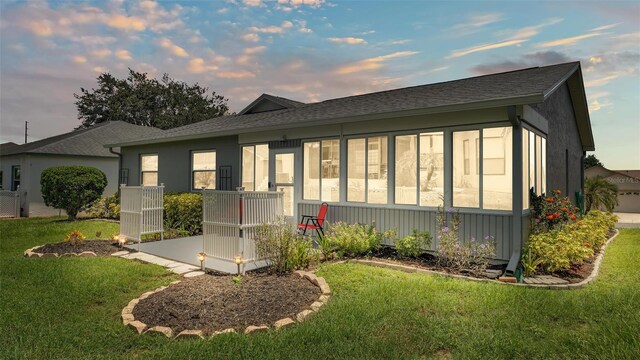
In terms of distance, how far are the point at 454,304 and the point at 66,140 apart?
20.1 metres

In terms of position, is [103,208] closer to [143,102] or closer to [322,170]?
[322,170]

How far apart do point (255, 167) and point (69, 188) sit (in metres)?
7.77

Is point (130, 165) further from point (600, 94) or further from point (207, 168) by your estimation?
point (600, 94)

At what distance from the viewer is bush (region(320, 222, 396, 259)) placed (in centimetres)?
685

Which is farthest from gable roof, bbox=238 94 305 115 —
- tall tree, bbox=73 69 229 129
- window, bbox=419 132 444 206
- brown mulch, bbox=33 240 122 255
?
tall tree, bbox=73 69 229 129

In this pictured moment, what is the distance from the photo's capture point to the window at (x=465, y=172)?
649 centimetres

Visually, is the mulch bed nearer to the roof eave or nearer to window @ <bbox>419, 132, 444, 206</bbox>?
window @ <bbox>419, 132, 444, 206</bbox>

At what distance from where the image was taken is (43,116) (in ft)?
89.6

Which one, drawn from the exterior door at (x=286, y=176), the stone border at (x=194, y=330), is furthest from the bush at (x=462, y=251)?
the exterior door at (x=286, y=176)

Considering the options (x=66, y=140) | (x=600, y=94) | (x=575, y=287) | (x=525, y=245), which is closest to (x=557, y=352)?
(x=575, y=287)

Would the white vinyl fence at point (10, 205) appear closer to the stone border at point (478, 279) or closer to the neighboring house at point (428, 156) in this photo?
the neighboring house at point (428, 156)

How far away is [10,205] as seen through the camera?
16109 millimetres

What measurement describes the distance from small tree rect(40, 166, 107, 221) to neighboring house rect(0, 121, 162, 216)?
1.44 metres

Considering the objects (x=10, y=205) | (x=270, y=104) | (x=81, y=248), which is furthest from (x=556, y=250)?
(x=10, y=205)
